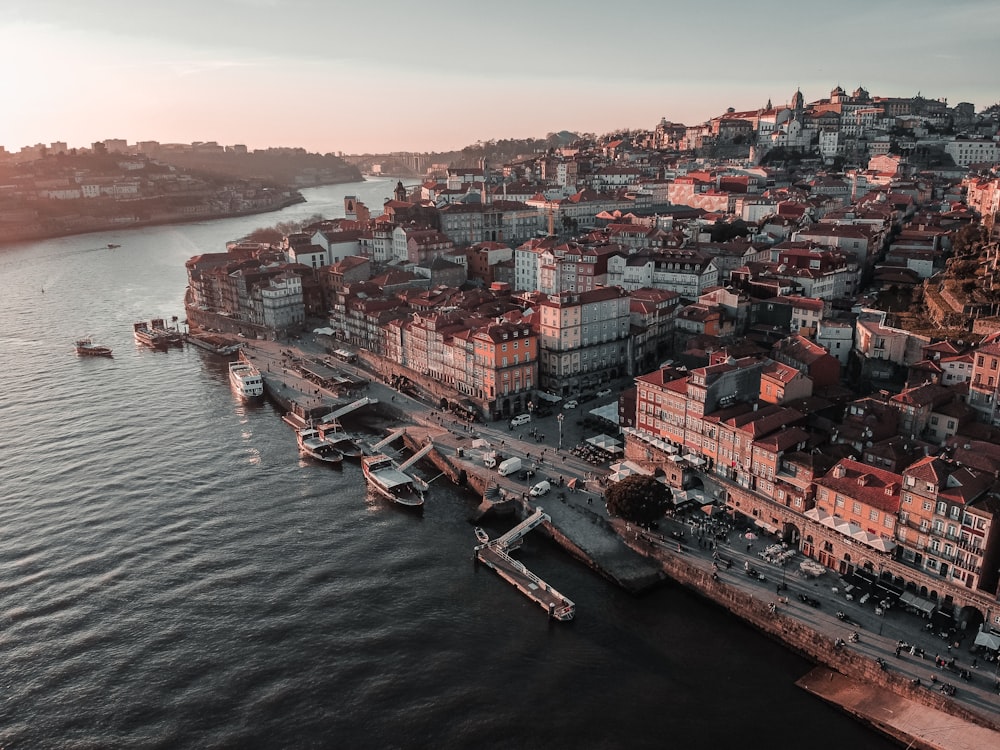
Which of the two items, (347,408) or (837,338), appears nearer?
(837,338)

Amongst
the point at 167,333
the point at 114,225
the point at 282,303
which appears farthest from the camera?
the point at 114,225

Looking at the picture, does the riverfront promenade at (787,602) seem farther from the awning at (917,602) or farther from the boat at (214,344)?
the boat at (214,344)

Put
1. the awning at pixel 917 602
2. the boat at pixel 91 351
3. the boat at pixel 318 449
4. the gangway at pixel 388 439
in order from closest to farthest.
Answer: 1. the awning at pixel 917 602
2. the boat at pixel 318 449
3. the gangway at pixel 388 439
4. the boat at pixel 91 351

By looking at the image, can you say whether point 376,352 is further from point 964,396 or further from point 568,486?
point 964,396

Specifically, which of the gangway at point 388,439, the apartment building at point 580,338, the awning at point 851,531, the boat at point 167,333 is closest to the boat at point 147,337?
the boat at point 167,333

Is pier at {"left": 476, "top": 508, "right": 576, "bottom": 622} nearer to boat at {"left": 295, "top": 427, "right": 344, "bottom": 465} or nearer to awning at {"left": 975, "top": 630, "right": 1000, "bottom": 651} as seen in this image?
boat at {"left": 295, "top": 427, "right": 344, "bottom": 465}

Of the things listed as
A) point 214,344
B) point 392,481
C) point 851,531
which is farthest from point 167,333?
point 851,531

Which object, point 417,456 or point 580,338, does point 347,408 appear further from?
point 580,338
